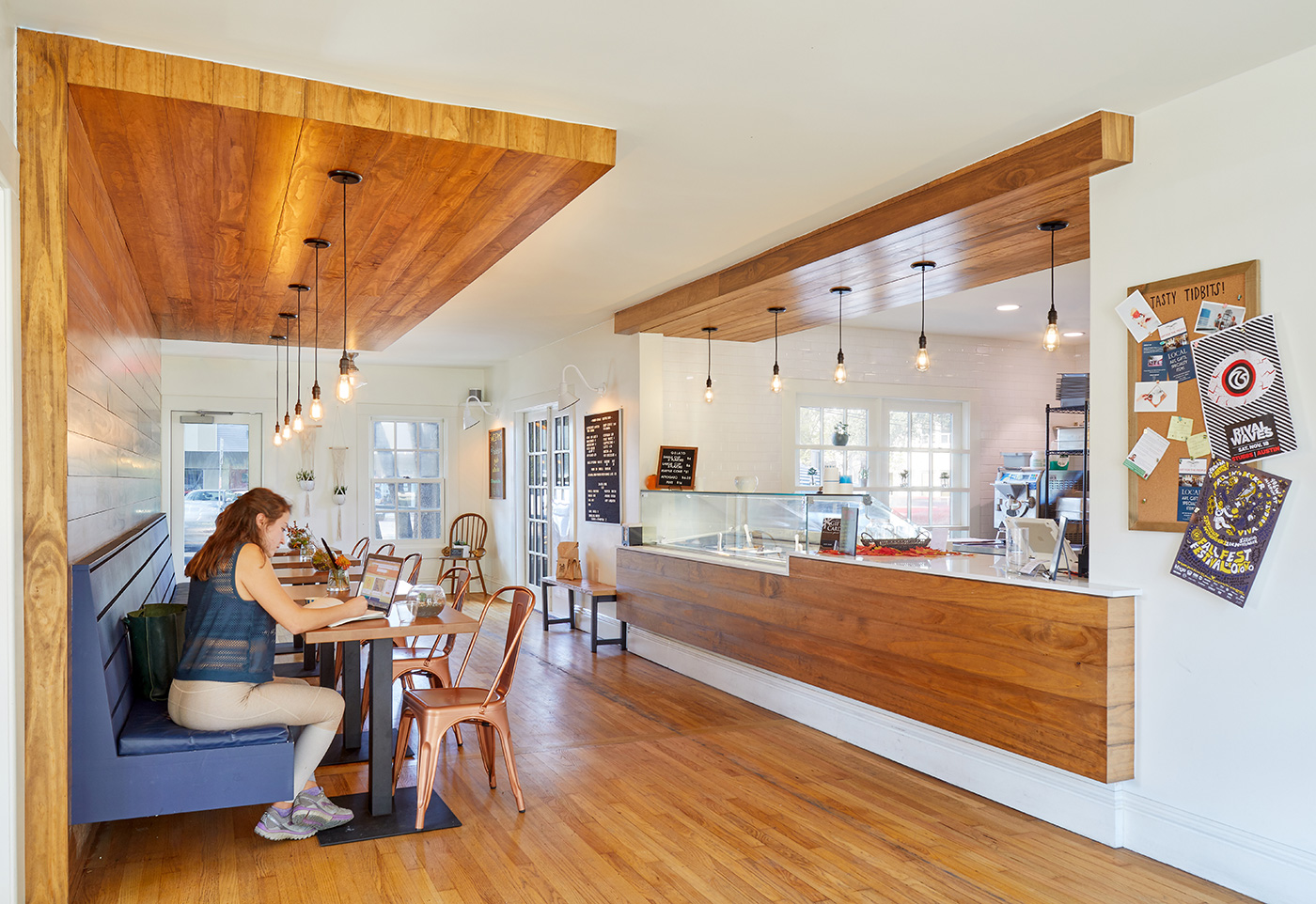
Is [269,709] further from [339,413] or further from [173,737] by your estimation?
[339,413]

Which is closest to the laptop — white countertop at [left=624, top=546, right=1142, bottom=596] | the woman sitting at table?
the woman sitting at table

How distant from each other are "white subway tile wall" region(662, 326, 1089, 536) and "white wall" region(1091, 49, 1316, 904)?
3.97m

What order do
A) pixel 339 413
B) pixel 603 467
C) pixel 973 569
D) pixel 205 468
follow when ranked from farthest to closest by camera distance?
pixel 339 413 → pixel 205 468 → pixel 603 467 → pixel 973 569

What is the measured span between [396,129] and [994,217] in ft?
8.16

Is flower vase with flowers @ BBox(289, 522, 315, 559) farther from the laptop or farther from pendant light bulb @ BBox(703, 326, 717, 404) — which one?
the laptop

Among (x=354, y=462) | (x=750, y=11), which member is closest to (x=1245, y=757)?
(x=750, y=11)

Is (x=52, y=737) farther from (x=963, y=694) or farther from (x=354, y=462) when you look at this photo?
(x=354, y=462)

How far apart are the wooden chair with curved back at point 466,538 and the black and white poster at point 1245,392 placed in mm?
8486

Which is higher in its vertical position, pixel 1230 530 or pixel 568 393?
pixel 568 393

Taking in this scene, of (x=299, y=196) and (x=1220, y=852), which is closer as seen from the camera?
(x=1220, y=852)

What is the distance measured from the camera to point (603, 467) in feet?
25.2

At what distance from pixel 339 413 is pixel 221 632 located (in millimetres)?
7487

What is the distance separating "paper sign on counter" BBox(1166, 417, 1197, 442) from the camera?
3.25 m

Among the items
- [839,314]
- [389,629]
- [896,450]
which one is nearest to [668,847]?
[389,629]
